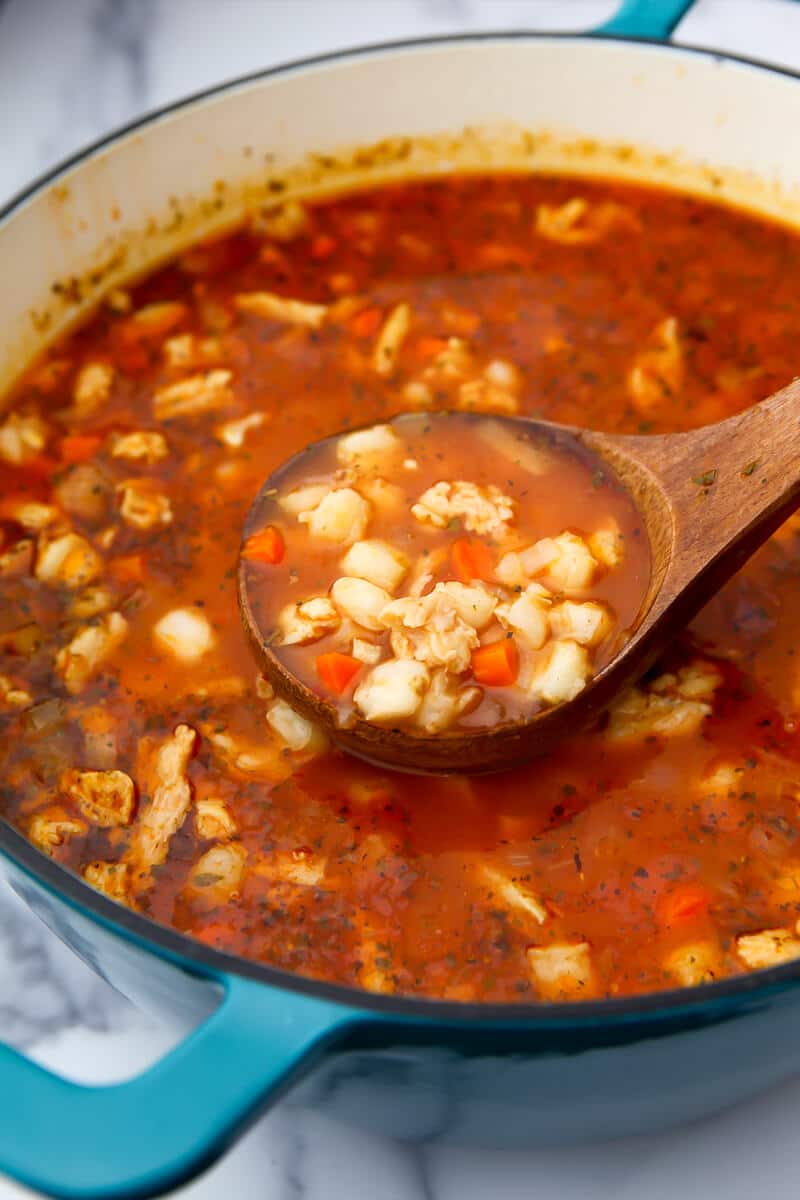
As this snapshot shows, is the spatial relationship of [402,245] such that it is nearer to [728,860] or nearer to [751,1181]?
[728,860]

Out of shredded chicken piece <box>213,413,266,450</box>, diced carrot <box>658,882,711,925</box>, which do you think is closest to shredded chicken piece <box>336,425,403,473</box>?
shredded chicken piece <box>213,413,266,450</box>

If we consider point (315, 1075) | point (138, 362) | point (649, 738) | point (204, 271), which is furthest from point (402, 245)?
point (315, 1075)

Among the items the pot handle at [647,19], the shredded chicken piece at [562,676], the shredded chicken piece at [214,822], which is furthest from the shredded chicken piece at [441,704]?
the pot handle at [647,19]

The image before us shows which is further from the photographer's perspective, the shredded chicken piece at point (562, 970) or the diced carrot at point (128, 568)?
the diced carrot at point (128, 568)

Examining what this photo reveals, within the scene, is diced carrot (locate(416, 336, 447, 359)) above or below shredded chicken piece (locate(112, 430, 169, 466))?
below

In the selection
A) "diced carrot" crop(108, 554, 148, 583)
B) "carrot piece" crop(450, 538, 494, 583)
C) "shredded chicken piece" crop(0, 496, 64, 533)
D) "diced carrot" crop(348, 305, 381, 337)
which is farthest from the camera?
"diced carrot" crop(348, 305, 381, 337)

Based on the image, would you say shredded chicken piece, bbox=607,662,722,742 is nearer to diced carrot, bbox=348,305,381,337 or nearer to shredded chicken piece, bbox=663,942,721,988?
shredded chicken piece, bbox=663,942,721,988

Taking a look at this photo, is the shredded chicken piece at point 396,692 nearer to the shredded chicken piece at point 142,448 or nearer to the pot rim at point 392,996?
the pot rim at point 392,996
